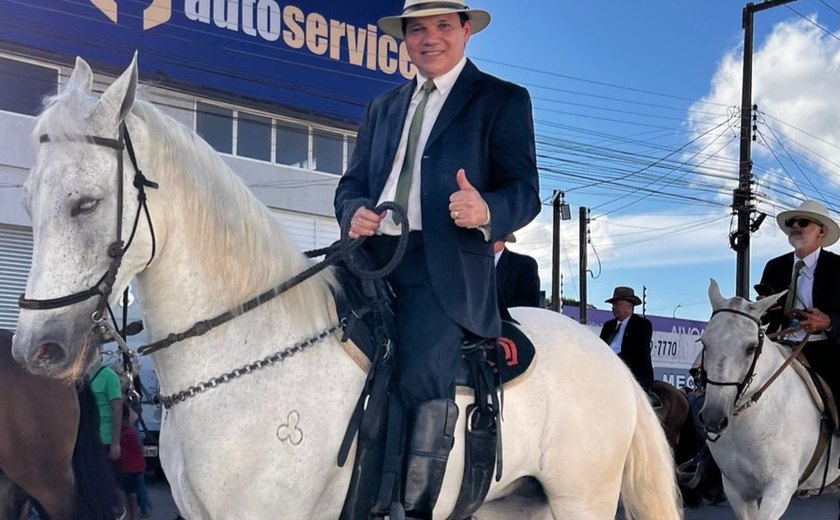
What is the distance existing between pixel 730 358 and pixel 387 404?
13.2 feet

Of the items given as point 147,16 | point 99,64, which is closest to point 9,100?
point 99,64

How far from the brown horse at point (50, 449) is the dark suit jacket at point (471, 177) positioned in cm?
345

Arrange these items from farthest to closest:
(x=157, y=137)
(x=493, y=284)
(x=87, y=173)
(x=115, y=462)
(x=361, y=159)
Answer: (x=115, y=462), (x=361, y=159), (x=493, y=284), (x=157, y=137), (x=87, y=173)

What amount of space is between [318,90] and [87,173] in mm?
18921

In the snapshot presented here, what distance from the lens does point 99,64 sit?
1648 centimetres

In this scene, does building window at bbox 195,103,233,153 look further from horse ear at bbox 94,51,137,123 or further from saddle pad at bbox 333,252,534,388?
horse ear at bbox 94,51,137,123

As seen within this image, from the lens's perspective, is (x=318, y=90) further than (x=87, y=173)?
Yes

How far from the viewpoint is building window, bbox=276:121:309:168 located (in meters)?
20.4

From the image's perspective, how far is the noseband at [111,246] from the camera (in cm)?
223

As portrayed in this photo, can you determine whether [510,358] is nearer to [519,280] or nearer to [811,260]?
[519,280]

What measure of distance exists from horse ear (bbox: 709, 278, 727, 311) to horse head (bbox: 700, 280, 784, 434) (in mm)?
218

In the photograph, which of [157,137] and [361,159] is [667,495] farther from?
[157,137]

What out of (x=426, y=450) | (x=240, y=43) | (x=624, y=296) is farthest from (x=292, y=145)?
(x=426, y=450)

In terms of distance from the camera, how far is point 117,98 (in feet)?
7.78
